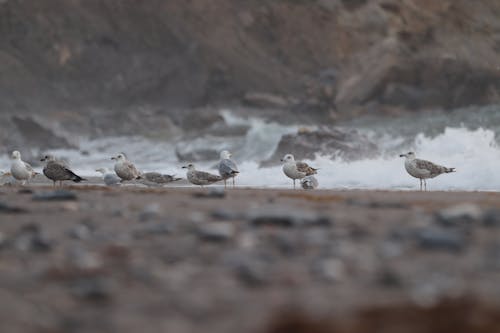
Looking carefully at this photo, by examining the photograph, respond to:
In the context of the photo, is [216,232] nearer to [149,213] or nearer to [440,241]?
[440,241]

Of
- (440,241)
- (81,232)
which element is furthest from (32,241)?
(440,241)

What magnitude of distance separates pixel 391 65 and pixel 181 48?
14.6 metres

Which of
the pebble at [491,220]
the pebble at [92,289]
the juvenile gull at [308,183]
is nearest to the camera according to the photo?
the pebble at [92,289]

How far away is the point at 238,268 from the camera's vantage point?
12.4ft

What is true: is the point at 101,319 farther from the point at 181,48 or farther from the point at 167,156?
the point at 181,48

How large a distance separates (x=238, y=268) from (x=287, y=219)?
94cm

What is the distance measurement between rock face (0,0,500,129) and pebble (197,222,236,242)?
28.9m

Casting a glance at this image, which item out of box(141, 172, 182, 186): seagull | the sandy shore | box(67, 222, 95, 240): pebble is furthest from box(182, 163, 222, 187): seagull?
box(67, 222, 95, 240): pebble

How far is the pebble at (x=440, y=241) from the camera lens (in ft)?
13.2

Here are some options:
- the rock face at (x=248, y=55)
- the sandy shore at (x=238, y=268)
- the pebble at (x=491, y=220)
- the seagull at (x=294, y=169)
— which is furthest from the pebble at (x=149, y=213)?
the rock face at (x=248, y=55)

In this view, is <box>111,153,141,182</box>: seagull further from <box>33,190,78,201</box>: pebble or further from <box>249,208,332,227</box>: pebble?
<box>249,208,332,227</box>: pebble

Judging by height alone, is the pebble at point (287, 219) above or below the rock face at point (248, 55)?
below

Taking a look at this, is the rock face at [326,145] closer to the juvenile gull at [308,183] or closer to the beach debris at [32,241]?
the juvenile gull at [308,183]

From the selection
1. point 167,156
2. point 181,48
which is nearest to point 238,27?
point 181,48
